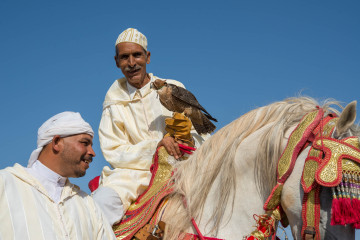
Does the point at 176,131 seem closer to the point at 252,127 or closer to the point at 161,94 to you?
the point at 161,94

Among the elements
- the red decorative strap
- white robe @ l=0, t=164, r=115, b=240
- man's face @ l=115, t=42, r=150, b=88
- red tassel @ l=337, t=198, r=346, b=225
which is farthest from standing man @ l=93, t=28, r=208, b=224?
red tassel @ l=337, t=198, r=346, b=225

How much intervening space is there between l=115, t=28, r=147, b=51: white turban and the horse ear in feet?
10.3

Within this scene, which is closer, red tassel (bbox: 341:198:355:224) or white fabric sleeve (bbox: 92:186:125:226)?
red tassel (bbox: 341:198:355:224)

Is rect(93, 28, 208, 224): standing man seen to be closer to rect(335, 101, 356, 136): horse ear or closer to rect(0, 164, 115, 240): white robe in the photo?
rect(0, 164, 115, 240): white robe

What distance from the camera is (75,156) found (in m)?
3.51

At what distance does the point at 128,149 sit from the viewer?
4.95m

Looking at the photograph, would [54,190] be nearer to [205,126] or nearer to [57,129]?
[57,129]

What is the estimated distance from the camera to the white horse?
308cm

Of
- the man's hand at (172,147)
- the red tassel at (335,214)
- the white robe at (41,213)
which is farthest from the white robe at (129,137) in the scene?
the red tassel at (335,214)

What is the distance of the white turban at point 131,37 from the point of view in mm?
5465

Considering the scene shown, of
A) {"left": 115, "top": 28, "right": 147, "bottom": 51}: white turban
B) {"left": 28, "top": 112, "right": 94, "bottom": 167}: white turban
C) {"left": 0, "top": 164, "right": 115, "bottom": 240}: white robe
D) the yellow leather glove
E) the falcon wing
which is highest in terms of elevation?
{"left": 115, "top": 28, "right": 147, "bottom": 51}: white turban

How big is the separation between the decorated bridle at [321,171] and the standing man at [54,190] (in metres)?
1.47

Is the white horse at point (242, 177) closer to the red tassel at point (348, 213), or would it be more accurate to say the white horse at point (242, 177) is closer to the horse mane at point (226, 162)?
the horse mane at point (226, 162)

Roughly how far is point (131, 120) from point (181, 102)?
0.89m
